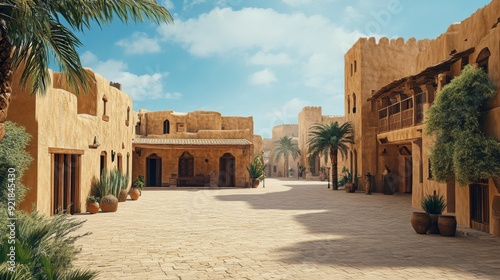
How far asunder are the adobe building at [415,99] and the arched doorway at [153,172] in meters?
14.7

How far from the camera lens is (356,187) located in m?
26.7

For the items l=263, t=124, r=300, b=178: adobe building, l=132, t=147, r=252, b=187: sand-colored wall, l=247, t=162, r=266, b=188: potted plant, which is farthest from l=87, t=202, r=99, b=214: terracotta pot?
l=263, t=124, r=300, b=178: adobe building

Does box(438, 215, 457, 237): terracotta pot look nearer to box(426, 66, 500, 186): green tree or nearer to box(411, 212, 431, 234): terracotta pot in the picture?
box(411, 212, 431, 234): terracotta pot

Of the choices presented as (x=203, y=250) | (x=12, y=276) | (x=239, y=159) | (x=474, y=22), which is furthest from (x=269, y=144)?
(x=12, y=276)

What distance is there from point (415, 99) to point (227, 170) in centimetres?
1693

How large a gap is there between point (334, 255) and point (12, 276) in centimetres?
616

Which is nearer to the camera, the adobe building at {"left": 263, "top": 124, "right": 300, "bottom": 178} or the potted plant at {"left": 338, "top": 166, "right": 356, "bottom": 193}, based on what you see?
the potted plant at {"left": 338, "top": 166, "right": 356, "bottom": 193}

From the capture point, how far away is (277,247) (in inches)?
366

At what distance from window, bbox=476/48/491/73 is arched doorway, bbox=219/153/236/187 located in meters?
20.7

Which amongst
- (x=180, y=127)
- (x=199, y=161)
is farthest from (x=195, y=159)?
(x=180, y=127)

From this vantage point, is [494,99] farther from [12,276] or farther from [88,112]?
[88,112]

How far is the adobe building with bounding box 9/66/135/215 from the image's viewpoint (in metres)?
11.8

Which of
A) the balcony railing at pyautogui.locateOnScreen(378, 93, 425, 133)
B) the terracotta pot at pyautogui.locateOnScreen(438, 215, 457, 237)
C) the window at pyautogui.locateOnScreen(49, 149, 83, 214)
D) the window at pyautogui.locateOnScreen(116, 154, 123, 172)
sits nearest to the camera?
the terracotta pot at pyautogui.locateOnScreen(438, 215, 457, 237)

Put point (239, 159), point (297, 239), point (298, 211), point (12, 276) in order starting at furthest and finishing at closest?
1. point (239, 159)
2. point (298, 211)
3. point (297, 239)
4. point (12, 276)
